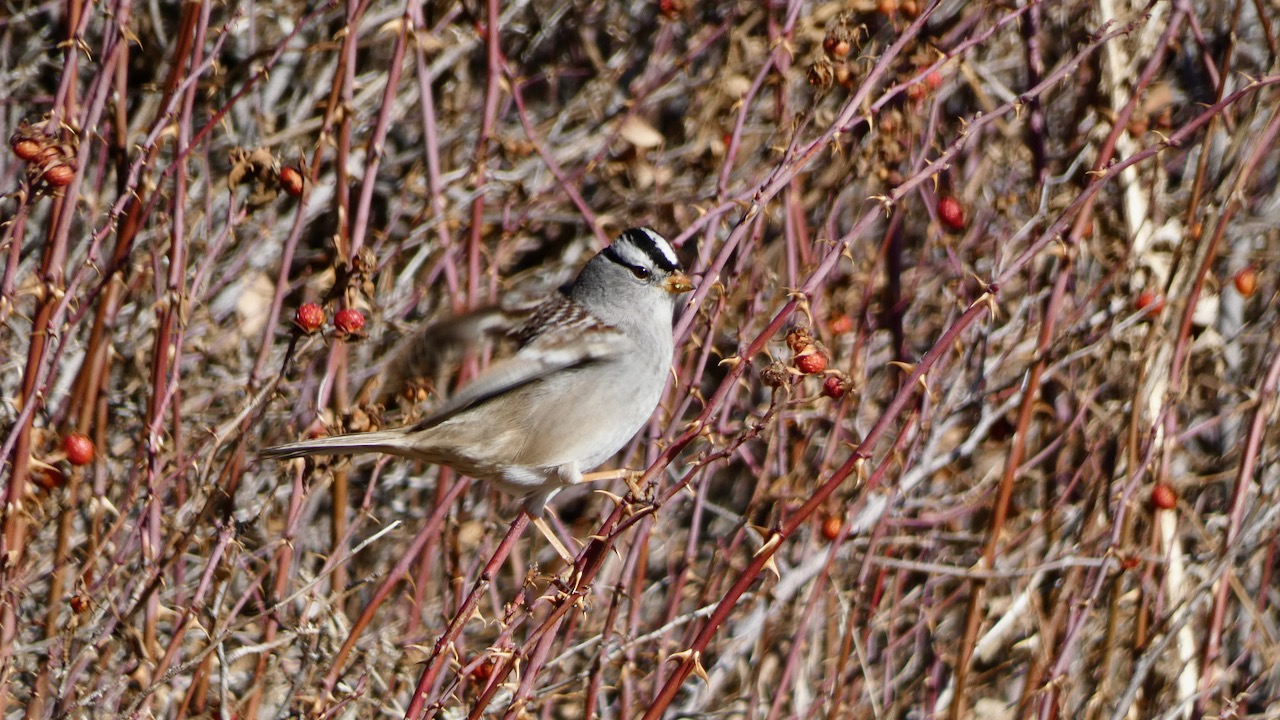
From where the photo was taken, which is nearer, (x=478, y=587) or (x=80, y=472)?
(x=478, y=587)

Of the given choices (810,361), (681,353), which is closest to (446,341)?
(810,361)

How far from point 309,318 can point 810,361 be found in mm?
878

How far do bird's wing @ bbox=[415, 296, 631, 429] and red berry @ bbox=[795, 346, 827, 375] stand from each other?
772 millimetres

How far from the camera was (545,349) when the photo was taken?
9.71 feet

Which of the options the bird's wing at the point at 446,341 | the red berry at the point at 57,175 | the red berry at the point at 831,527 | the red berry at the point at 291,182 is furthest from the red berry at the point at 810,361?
the red berry at the point at 831,527

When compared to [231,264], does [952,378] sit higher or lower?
lower

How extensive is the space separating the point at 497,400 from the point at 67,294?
1089 mm

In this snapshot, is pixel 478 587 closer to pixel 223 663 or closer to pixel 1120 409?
pixel 223 663

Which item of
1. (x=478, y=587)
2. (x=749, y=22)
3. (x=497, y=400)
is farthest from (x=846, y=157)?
(x=478, y=587)

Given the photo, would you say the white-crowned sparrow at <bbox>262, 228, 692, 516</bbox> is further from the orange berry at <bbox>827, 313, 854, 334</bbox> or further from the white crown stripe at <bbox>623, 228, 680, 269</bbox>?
the orange berry at <bbox>827, 313, 854, 334</bbox>

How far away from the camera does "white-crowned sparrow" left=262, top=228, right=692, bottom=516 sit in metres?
2.92

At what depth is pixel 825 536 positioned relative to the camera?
3482 mm

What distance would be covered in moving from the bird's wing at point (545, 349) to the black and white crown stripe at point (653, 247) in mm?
199

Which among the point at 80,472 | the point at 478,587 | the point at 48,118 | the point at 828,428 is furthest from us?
the point at 828,428
